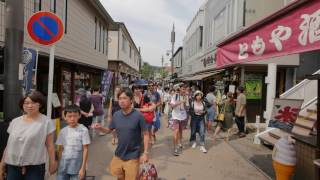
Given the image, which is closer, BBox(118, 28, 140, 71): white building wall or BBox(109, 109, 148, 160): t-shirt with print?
BBox(109, 109, 148, 160): t-shirt with print

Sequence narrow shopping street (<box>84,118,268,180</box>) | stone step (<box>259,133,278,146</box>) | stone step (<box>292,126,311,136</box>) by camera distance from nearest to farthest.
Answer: stone step (<box>292,126,311,136</box>), narrow shopping street (<box>84,118,268,180</box>), stone step (<box>259,133,278,146</box>)

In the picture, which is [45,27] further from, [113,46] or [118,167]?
[113,46]

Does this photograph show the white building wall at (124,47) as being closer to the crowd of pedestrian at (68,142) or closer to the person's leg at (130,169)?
the crowd of pedestrian at (68,142)

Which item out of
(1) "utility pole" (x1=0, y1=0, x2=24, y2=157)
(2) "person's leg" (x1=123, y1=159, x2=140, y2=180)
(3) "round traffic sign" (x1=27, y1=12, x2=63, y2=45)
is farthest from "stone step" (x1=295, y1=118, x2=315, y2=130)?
(1) "utility pole" (x1=0, y1=0, x2=24, y2=157)

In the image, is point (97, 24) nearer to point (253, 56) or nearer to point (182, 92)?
point (182, 92)

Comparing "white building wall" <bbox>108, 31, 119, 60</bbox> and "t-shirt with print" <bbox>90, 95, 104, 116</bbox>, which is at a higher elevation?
"white building wall" <bbox>108, 31, 119, 60</bbox>

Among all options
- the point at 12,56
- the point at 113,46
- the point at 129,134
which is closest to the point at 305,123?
the point at 129,134

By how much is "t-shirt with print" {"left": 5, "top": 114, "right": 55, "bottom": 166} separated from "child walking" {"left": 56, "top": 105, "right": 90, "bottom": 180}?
22.7 inches

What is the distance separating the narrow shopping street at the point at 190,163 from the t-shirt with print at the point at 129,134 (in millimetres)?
2058

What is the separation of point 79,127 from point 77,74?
39.1 ft

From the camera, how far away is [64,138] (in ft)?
13.7

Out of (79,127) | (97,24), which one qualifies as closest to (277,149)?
(79,127)

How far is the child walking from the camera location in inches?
162

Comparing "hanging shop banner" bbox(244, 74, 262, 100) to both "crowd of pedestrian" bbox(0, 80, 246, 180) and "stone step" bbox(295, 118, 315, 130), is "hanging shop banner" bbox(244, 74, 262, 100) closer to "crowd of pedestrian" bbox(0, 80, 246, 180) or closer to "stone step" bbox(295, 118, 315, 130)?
"stone step" bbox(295, 118, 315, 130)
